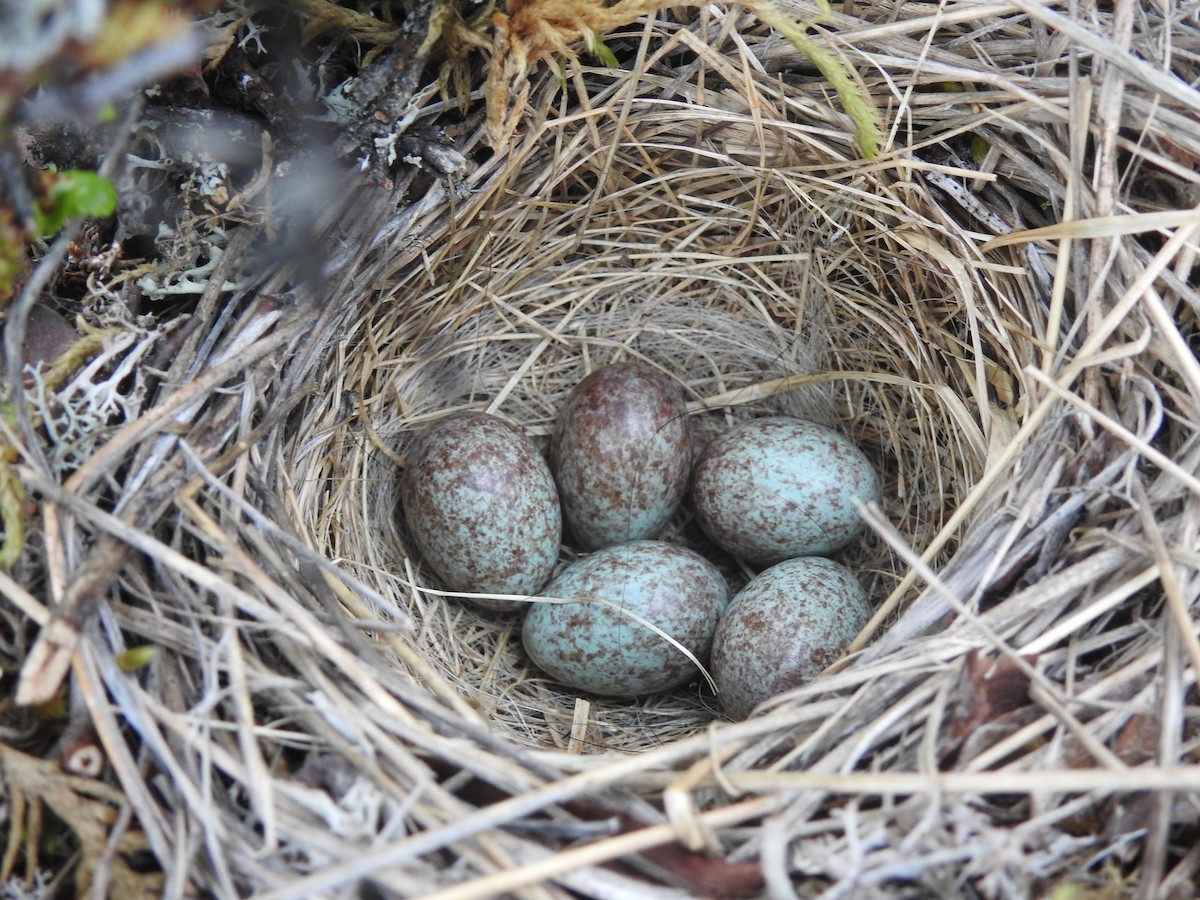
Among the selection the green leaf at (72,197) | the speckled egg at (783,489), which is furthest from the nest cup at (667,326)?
the green leaf at (72,197)

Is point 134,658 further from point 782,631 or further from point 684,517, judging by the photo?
point 684,517

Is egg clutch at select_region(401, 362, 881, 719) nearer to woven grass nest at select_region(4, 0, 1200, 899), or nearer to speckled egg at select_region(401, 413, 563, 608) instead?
speckled egg at select_region(401, 413, 563, 608)

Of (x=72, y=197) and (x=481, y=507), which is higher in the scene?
(x=72, y=197)

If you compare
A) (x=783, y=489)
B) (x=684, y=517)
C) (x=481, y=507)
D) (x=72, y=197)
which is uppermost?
(x=72, y=197)

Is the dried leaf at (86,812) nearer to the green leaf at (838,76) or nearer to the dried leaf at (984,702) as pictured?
the dried leaf at (984,702)

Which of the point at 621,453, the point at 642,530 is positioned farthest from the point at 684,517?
the point at 621,453

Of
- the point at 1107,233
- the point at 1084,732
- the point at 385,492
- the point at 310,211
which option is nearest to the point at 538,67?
the point at 310,211

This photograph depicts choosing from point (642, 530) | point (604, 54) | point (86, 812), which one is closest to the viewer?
point (86, 812)

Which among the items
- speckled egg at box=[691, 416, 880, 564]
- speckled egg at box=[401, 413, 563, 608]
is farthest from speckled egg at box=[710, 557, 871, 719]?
speckled egg at box=[401, 413, 563, 608]
